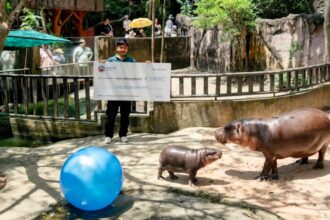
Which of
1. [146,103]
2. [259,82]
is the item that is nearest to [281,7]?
[259,82]

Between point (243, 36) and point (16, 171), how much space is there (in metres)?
8.83

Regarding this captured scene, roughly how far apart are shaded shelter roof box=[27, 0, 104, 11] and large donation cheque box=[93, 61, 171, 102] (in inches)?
424

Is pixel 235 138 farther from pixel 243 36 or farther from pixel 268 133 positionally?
pixel 243 36

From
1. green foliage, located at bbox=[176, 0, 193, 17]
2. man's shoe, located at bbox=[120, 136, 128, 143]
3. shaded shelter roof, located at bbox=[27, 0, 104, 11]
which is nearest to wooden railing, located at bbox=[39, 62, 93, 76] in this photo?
shaded shelter roof, located at bbox=[27, 0, 104, 11]

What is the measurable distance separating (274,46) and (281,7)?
3.18 m

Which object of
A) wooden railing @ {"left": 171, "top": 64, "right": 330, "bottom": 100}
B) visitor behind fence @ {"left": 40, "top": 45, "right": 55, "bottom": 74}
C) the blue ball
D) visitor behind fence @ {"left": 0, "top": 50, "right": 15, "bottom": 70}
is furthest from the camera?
visitor behind fence @ {"left": 40, "top": 45, "right": 55, "bottom": 74}

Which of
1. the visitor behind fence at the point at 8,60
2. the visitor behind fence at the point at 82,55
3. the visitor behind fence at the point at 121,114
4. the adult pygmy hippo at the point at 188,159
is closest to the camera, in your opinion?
the adult pygmy hippo at the point at 188,159

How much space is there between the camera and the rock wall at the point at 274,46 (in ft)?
42.5

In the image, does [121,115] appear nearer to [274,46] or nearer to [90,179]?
[90,179]

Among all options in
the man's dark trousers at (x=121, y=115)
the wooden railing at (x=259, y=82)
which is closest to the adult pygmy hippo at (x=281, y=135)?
the man's dark trousers at (x=121, y=115)

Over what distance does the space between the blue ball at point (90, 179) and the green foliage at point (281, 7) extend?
12581 mm

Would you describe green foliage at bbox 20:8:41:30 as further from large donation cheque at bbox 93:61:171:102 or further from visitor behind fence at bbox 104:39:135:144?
visitor behind fence at bbox 104:39:135:144

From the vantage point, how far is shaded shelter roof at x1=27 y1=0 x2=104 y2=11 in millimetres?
18109

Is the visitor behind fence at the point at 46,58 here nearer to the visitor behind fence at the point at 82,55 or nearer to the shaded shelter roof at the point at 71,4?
the visitor behind fence at the point at 82,55
